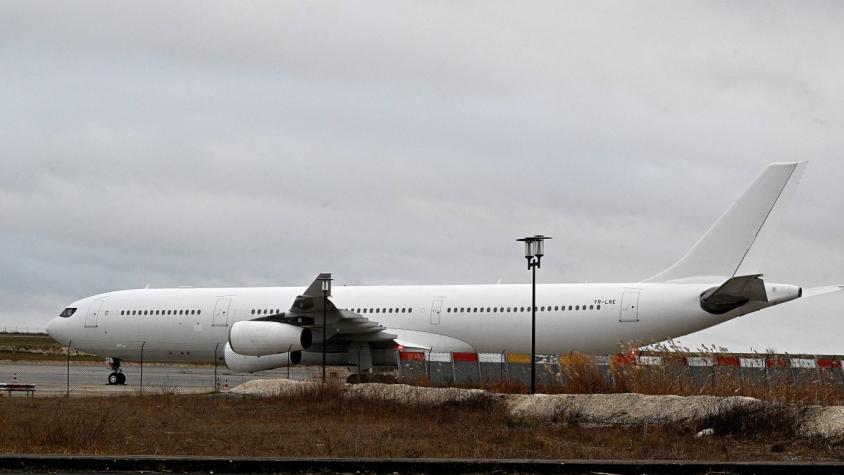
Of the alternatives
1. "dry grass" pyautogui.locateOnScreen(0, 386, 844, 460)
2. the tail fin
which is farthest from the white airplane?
"dry grass" pyautogui.locateOnScreen(0, 386, 844, 460)

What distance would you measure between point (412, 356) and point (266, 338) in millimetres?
4162

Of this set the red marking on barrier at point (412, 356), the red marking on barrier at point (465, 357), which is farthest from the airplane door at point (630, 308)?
the red marking on barrier at point (412, 356)

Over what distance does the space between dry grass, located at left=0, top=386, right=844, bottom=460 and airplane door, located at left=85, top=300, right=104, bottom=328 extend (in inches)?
661

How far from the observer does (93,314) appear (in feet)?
118

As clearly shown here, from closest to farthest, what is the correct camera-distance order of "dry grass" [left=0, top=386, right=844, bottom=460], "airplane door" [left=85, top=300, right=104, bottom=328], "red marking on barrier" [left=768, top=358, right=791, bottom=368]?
"dry grass" [left=0, top=386, right=844, bottom=460]
"red marking on barrier" [left=768, top=358, right=791, bottom=368]
"airplane door" [left=85, top=300, right=104, bottom=328]

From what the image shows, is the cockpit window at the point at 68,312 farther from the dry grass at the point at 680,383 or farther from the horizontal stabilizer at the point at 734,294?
the horizontal stabilizer at the point at 734,294

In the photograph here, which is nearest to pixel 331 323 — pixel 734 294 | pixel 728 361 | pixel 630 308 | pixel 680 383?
pixel 630 308

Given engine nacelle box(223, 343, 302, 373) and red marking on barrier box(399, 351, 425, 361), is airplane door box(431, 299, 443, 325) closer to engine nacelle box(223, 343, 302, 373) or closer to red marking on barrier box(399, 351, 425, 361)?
red marking on barrier box(399, 351, 425, 361)

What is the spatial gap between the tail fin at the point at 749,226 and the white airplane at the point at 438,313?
0.03 meters

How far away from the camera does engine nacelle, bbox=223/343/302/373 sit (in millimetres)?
31375

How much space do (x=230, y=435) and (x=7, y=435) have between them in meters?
2.78

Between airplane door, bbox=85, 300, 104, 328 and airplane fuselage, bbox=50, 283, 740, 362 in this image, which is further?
airplane door, bbox=85, 300, 104, 328

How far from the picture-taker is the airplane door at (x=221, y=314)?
111 feet

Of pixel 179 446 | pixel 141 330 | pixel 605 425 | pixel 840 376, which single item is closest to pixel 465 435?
pixel 605 425
